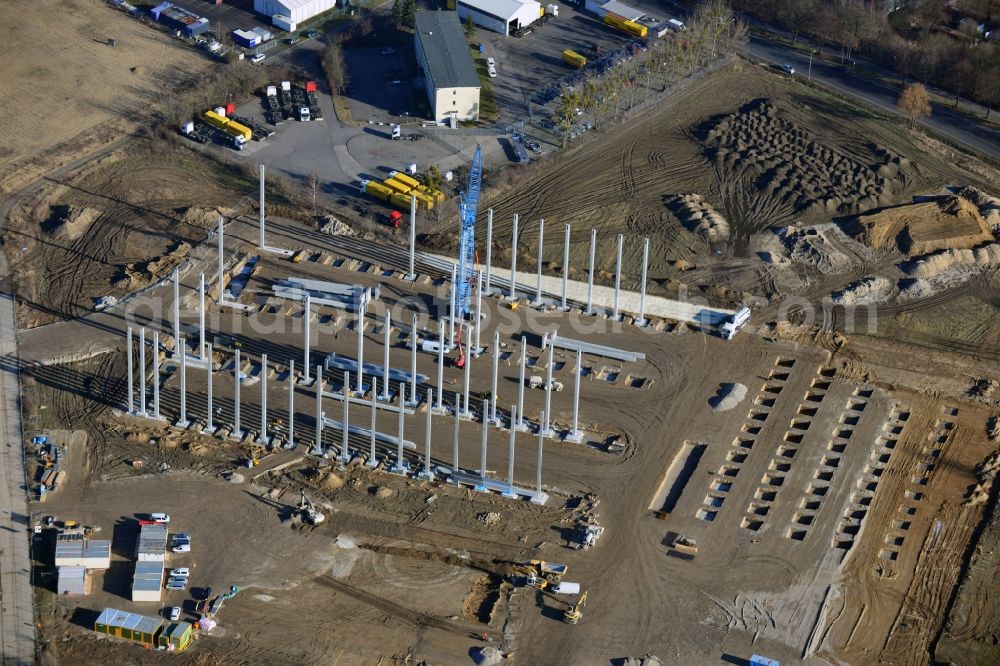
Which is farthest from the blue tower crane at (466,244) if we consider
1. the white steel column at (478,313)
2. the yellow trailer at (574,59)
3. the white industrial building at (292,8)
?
the white industrial building at (292,8)

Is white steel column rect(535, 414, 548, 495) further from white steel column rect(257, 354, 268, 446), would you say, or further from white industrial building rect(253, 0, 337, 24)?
white industrial building rect(253, 0, 337, 24)

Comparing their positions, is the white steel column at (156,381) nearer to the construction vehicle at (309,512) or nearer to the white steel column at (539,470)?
the construction vehicle at (309,512)

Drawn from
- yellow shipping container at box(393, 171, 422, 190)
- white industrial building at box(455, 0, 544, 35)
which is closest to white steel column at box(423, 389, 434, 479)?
yellow shipping container at box(393, 171, 422, 190)

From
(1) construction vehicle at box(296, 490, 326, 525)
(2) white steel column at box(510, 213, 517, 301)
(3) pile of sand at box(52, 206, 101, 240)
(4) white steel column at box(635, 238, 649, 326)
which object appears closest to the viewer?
(1) construction vehicle at box(296, 490, 326, 525)

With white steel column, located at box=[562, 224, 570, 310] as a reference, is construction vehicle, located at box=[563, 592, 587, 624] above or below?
below

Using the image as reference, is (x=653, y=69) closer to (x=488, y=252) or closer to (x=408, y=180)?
(x=408, y=180)
